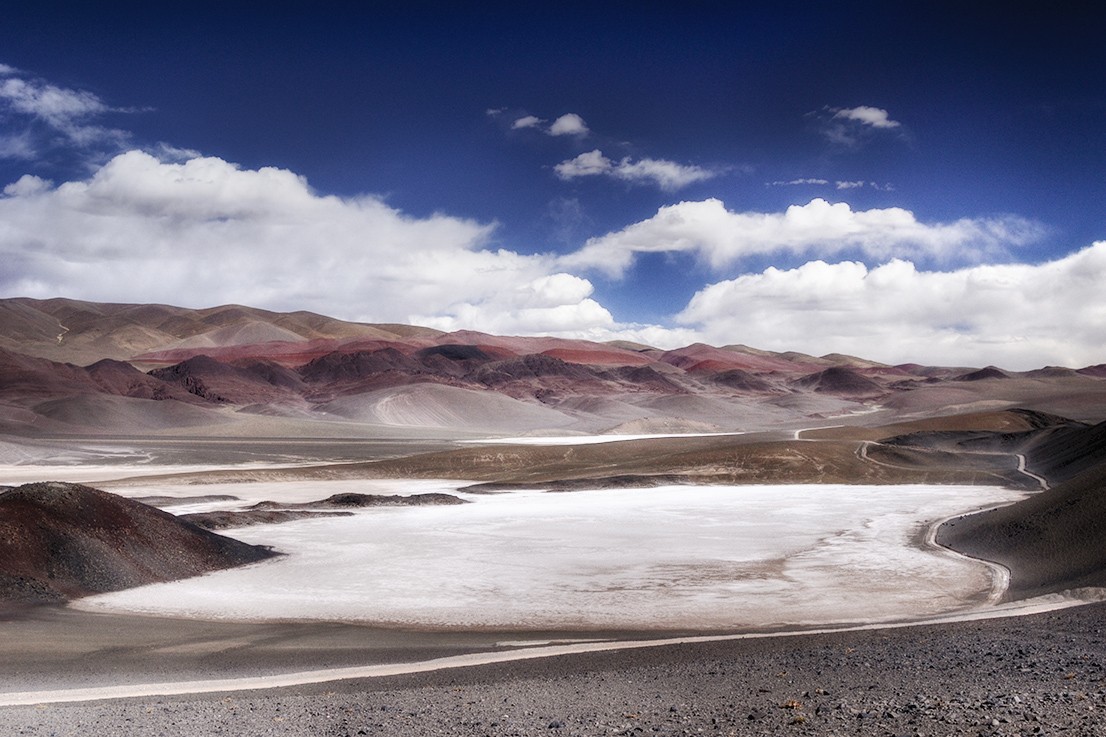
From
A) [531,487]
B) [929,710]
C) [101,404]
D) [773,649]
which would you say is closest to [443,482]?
[531,487]

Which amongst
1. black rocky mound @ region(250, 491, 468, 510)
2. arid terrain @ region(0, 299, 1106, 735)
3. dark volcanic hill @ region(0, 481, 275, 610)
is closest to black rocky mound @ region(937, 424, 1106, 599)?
arid terrain @ region(0, 299, 1106, 735)

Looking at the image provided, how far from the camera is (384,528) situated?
95.3 feet

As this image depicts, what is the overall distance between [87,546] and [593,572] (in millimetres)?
10716

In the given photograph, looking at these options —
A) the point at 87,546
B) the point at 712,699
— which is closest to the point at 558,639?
the point at 712,699

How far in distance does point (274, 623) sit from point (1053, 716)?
12.0m

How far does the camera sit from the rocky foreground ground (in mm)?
7996

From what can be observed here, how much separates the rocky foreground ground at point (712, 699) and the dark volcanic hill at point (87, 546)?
28.1 feet

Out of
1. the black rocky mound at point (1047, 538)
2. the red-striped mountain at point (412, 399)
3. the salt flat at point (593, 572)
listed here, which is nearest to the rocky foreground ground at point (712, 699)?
the salt flat at point (593, 572)

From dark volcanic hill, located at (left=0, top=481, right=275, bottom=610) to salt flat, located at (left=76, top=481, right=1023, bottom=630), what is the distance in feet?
2.13

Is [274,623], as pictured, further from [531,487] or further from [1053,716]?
[531,487]

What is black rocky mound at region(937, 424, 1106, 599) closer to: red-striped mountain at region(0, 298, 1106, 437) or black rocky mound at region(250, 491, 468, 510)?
black rocky mound at region(250, 491, 468, 510)

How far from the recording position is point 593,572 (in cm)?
2081

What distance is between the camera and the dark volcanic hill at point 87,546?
17359 mm

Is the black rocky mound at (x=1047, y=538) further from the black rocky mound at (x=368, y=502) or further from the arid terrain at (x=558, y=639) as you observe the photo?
the black rocky mound at (x=368, y=502)
